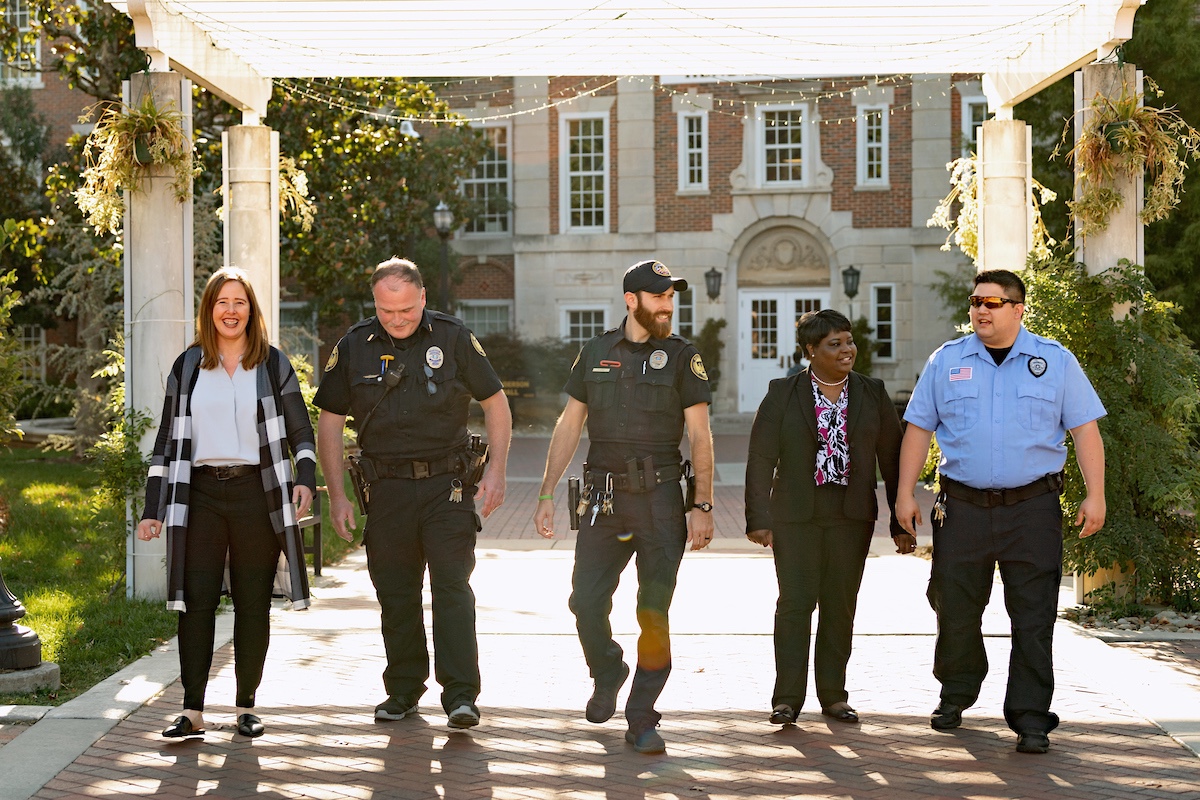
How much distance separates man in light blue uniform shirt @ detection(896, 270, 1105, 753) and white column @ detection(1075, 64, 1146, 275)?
310cm

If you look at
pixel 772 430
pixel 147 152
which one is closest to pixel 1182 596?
pixel 772 430

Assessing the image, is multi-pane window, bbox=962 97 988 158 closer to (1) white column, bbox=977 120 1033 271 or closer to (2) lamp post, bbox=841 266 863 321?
(2) lamp post, bbox=841 266 863 321

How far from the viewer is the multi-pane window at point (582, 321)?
29.1m

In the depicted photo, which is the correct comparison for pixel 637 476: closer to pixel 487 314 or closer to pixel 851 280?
pixel 851 280

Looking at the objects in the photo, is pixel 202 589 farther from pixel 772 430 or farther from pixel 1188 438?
pixel 1188 438

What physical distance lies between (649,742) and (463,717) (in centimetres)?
75

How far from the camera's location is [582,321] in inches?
1152

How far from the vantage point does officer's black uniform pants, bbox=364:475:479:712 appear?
5.31 meters

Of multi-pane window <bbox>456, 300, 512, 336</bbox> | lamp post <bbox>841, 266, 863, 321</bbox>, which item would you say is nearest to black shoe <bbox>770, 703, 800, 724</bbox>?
lamp post <bbox>841, 266, 863, 321</bbox>

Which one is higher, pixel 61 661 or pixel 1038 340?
pixel 1038 340

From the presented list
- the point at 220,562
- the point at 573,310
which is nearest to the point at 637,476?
the point at 220,562

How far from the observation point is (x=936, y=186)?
2775cm

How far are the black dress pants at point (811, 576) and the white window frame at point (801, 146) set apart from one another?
23.7 m

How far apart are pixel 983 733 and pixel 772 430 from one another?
1459 millimetres
